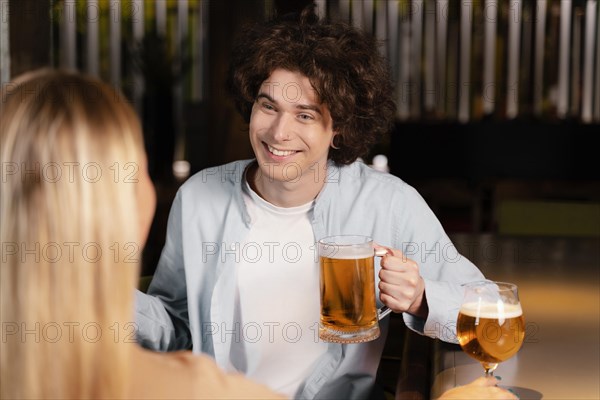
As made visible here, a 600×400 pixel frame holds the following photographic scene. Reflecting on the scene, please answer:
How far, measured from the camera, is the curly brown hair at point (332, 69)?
1.65m

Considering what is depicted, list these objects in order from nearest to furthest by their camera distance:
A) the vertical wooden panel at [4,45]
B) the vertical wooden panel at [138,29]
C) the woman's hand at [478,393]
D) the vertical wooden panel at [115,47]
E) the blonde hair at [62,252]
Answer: the blonde hair at [62,252], the woman's hand at [478,393], the vertical wooden panel at [4,45], the vertical wooden panel at [138,29], the vertical wooden panel at [115,47]

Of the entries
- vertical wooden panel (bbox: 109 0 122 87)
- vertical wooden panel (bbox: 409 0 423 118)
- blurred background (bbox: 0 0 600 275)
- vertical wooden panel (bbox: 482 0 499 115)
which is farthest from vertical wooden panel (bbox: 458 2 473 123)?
vertical wooden panel (bbox: 109 0 122 87)

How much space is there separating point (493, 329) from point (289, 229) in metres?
0.62

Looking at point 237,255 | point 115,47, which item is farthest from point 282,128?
point 115,47

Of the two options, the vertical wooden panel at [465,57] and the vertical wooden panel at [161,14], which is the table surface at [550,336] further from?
the vertical wooden panel at [161,14]

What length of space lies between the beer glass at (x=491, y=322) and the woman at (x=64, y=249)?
595 millimetres

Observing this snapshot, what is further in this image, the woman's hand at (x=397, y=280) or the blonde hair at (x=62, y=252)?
the woman's hand at (x=397, y=280)

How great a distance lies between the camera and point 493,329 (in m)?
1.19

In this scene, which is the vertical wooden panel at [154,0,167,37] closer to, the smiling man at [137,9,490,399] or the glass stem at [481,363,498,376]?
the smiling man at [137,9,490,399]

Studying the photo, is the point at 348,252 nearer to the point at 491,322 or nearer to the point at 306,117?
the point at 491,322

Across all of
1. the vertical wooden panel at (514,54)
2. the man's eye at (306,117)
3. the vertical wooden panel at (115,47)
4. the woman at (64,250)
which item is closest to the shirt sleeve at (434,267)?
the man's eye at (306,117)

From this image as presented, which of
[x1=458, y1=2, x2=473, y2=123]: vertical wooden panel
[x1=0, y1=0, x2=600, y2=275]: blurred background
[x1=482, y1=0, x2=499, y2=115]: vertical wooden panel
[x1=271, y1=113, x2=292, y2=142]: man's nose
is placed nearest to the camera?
[x1=271, y1=113, x2=292, y2=142]: man's nose

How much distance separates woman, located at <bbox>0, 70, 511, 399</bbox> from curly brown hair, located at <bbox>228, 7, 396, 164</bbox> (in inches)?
36.0

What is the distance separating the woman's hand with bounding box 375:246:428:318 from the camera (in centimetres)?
139
